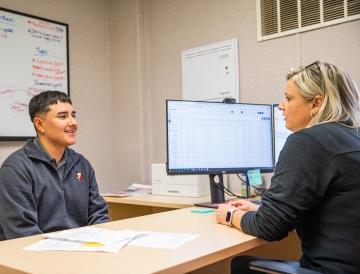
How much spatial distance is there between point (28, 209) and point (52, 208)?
15 cm

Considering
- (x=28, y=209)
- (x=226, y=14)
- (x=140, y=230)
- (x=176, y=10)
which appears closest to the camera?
(x=140, y=230)

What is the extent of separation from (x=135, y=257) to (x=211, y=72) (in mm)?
2055

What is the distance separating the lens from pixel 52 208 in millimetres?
1838

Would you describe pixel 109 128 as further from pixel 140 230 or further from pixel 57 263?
pixel 57 263

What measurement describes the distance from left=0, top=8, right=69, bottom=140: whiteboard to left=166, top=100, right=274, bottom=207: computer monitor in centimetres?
143

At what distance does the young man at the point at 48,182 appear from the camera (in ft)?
5.52

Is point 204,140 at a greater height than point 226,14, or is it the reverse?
point 226,14

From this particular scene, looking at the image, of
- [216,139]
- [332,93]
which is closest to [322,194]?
[332,93]

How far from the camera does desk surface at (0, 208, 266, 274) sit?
3.19 feet

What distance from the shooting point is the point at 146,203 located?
235 centimetres

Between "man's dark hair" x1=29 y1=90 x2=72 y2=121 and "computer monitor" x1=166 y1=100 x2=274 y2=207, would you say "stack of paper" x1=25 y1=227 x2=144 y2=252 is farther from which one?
"man's dark hair" x1=29 y1=90 x2=72 y2=121

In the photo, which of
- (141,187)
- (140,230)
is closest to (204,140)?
(140,230)

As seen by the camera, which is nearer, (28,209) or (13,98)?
(28,209)

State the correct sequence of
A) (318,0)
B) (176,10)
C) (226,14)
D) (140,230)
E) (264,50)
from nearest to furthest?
1. (140,230)
2. (318,0)
3. (264,50)
4. (226,14)
5. (176,10)
